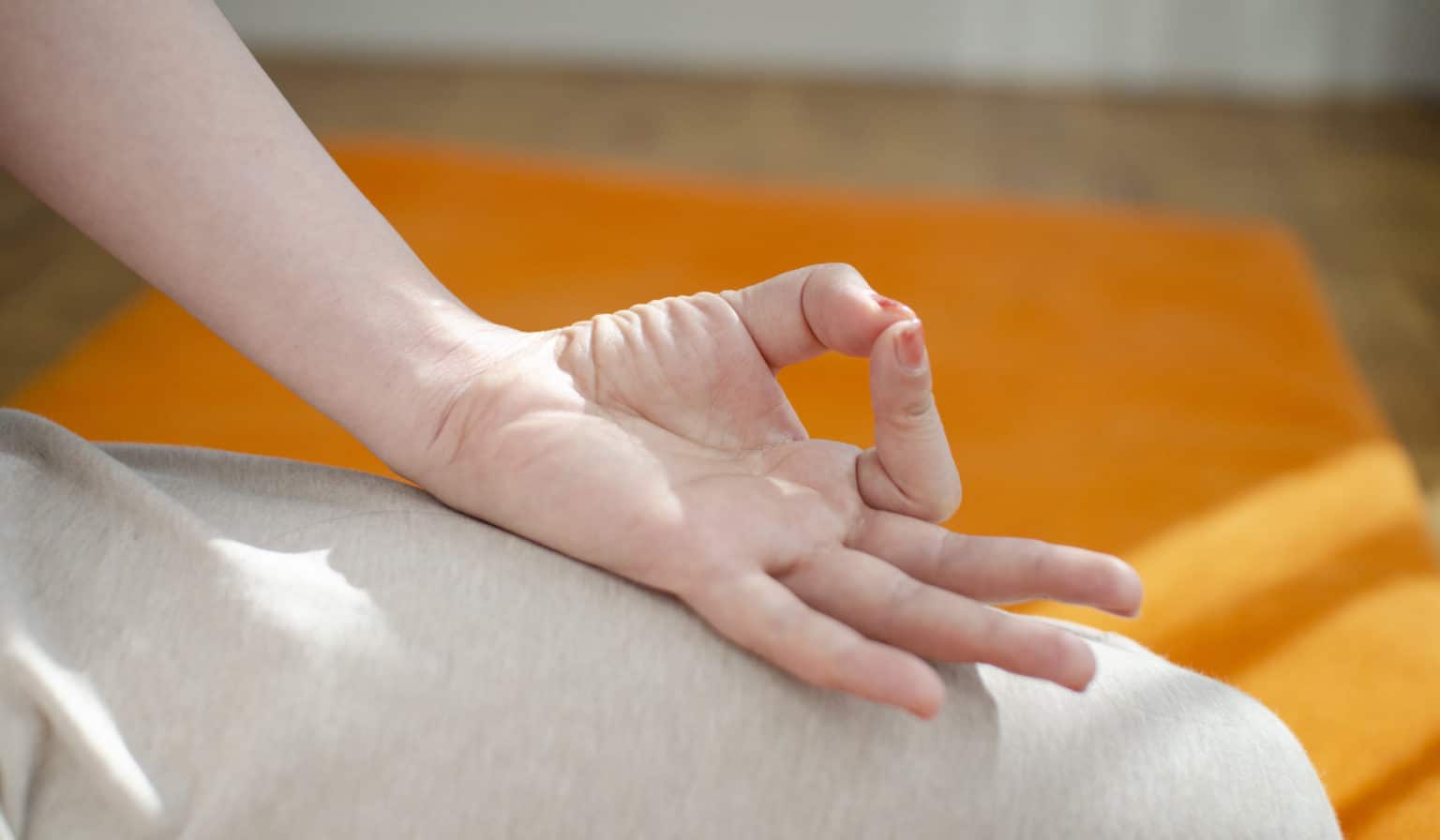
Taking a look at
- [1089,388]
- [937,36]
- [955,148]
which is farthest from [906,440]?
[937,36]

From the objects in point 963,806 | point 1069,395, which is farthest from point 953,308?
point 963,806

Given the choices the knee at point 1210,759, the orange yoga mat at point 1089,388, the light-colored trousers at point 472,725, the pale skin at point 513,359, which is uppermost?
the pale skin at point 513,359

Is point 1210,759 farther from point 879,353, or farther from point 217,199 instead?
point 217,199

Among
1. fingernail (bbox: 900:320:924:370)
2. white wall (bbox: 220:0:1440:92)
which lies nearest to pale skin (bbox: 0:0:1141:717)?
fingernail (bbox: 900:320:924:370)

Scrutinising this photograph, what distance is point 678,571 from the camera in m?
0.55

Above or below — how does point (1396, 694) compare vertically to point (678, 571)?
below

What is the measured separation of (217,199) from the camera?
0.63 meters

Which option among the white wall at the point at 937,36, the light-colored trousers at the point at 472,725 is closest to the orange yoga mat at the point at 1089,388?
the light-colored trousers at the point at 472,725

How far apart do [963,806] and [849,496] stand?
16 centimetres

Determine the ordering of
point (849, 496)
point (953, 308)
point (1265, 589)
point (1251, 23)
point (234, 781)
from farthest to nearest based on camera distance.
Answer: point (1251, 23) < point (953, 308) < point (1265, 589) < point (849, 496) < point (234, 781)

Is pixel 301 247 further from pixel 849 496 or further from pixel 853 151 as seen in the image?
pixel 853 151

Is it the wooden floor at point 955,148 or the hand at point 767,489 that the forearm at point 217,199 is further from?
the wooden floor at point 955,148

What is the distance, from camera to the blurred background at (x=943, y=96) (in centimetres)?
243

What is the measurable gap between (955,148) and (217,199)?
2234mm
